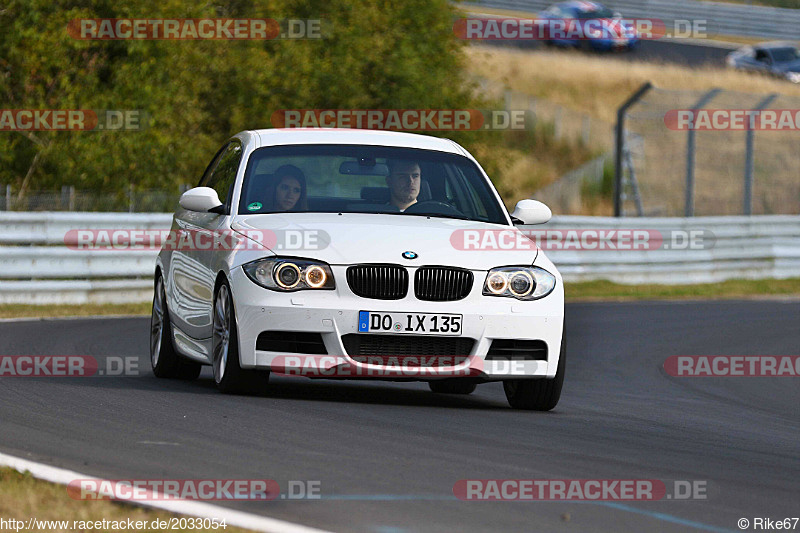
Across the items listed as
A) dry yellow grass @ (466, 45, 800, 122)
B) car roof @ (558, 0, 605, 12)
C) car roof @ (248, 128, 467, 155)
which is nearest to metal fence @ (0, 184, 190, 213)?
car roof @ (248, 128, 467, 155)

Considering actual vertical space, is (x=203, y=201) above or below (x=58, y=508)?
above

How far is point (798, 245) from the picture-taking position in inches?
1051

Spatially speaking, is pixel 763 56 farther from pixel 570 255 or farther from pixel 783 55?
pixel 570 255

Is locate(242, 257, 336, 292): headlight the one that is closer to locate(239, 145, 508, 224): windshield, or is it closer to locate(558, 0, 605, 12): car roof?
locate(239, 145, 508, 224): windshield

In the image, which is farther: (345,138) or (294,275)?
(345,138)

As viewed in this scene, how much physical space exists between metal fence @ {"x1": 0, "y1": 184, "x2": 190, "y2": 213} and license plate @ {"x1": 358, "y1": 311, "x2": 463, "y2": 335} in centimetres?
1216

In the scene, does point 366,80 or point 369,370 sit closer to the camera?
point 369,370

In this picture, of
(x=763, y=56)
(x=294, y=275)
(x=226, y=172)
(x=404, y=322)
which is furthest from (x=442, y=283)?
(x=763, y=56)

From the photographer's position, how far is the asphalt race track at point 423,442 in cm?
577

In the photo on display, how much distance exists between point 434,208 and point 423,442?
264 cm

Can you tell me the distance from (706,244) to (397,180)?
661 inches

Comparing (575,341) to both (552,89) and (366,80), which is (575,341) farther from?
(552,89)

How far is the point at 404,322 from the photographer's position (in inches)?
341

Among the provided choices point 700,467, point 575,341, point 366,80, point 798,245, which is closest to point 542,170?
point 366,80
